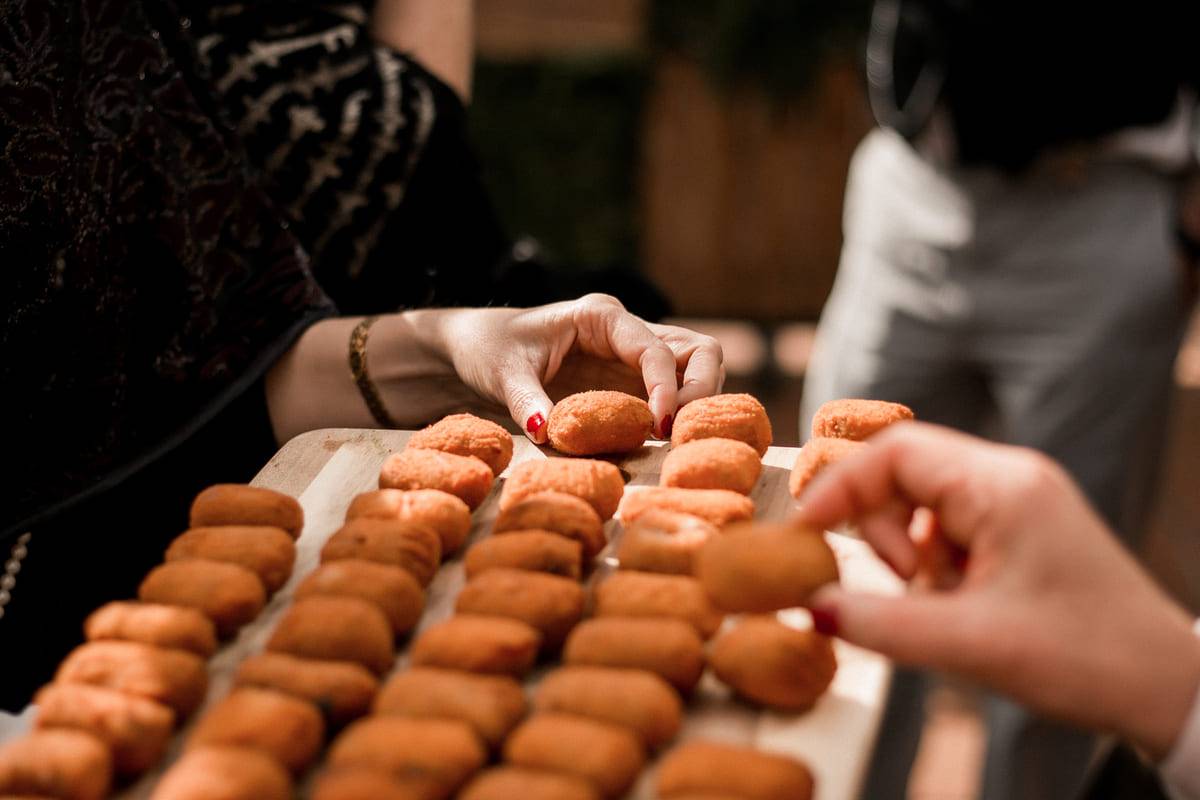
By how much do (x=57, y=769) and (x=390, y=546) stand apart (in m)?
0.36

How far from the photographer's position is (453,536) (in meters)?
1.20

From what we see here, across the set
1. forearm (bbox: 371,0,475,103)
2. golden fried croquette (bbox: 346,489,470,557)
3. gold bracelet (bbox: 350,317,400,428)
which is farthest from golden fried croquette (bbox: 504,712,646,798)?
forearm (bbox: 371,0,475,103)

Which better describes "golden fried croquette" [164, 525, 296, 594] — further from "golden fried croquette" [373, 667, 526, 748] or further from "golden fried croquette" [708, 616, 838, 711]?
"golden fried croquette" [708, 616, 838, 711]

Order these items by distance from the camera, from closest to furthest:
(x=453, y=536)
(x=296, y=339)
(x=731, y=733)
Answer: (x=731, y=733) < (x=453, y=536) < (x=296, y=339)

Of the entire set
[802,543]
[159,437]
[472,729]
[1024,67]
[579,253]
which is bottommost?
[579,253]

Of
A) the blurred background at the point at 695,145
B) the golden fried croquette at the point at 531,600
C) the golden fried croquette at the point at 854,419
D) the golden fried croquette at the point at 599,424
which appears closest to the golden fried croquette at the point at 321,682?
the golden fried croquette at the point at 531,600

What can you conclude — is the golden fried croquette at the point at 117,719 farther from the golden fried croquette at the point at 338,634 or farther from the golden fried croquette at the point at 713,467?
the golden fried croquette at the point at 713,467

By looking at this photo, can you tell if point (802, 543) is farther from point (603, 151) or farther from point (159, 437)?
point (603, 151)

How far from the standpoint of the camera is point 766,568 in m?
0.94

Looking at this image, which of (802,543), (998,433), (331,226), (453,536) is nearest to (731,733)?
(802,543)

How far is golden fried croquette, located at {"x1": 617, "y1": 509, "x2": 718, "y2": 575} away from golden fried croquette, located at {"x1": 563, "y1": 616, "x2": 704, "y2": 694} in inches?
4.0

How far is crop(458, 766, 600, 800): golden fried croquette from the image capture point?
794 mm

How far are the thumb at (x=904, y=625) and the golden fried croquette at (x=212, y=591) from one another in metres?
0.54

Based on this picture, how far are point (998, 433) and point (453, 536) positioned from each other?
4.35 ft
